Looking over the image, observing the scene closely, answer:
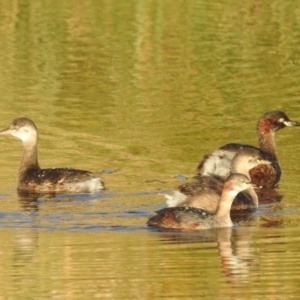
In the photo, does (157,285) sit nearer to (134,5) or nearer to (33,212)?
(33,212)

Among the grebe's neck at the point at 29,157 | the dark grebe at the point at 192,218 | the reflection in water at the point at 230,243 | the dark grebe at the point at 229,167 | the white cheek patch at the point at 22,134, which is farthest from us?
the white cheek patch at the point at 22,134

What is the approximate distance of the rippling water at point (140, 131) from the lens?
1075cm

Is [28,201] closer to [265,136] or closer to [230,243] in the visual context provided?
[230,243]

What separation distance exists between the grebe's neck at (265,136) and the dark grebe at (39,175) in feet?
9.15

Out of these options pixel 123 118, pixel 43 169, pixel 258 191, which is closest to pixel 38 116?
pixel 123 118

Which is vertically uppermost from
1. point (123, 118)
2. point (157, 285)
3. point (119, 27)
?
point (119, 27)

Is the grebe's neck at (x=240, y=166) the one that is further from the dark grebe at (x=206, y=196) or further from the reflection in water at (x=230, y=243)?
the reflection in water at (x=230, y=243)

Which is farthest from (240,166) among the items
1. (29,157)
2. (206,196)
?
(29,157)

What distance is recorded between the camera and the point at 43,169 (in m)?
16.1

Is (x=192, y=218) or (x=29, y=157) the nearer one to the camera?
(x=192, y=218)

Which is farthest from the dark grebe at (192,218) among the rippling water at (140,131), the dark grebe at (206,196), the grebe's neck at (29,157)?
the grebe's neck at (29,157)

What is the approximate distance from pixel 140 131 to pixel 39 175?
2.58 meters

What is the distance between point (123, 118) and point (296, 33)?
31.4 feet

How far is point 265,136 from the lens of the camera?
17.3 m
